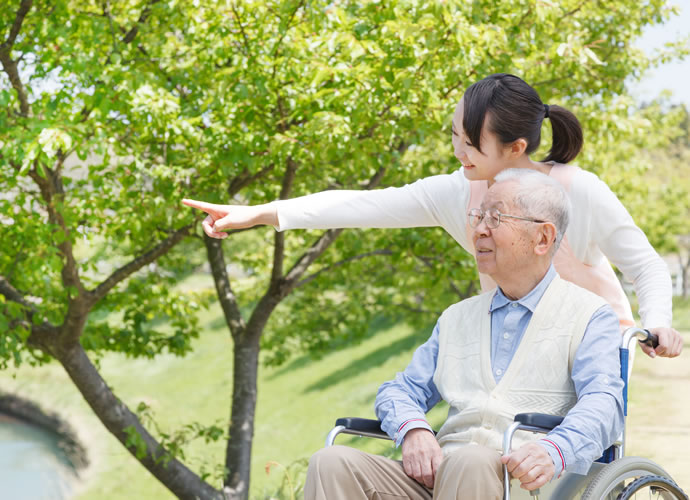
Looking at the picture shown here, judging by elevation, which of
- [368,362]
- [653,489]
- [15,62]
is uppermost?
[368,362]

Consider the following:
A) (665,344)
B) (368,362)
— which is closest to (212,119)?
(665,344)

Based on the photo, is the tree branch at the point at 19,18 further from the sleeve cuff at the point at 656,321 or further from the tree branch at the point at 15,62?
the sleeve cuff at the point at 656,321

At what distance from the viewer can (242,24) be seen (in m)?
6.05

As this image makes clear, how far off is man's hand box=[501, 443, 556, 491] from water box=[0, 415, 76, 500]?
56.1 ft

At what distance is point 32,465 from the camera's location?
19.1 m

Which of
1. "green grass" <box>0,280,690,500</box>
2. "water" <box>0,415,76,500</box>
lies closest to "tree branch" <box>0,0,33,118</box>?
"green grass" <box>0,280,690,500</box>

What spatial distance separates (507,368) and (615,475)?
0.39 meters

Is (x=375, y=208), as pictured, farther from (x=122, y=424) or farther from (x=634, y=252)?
(x=122, y=424)

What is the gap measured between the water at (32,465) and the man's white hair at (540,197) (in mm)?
16996

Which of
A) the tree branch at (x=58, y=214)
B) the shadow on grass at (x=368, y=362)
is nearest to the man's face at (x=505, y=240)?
the tree branch at (x=58, y=214)

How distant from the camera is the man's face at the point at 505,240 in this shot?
231 cm

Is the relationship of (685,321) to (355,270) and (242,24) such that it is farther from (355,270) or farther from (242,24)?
(242,24)

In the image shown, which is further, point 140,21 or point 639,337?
point 140,21

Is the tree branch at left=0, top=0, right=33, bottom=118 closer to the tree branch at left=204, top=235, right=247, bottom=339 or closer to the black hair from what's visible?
the tree branch at left=204, top=235, right=247, bottom=339
